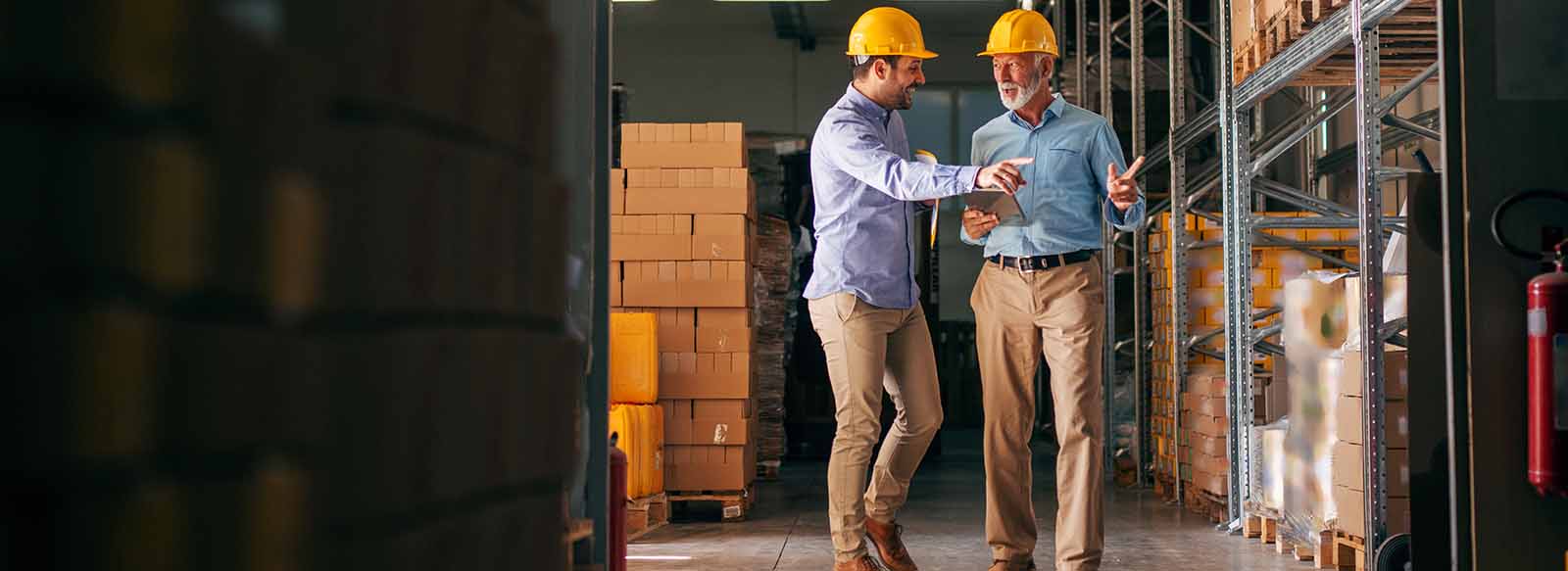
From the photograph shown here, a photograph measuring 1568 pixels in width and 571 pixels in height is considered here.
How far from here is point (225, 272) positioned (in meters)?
0.52

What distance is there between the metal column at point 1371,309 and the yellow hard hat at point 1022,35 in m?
1.06

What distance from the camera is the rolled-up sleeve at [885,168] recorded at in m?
4.53

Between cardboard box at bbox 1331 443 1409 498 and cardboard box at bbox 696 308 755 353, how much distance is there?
325 centimetres

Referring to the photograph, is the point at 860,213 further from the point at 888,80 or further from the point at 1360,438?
the point at 1360,438

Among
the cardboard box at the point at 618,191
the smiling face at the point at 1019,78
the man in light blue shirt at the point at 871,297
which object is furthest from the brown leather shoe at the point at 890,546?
the cardboard box at the point at 618,191

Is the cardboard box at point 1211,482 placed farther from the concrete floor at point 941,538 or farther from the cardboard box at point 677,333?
the cardboard box at point 677,333

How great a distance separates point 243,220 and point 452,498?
19cm

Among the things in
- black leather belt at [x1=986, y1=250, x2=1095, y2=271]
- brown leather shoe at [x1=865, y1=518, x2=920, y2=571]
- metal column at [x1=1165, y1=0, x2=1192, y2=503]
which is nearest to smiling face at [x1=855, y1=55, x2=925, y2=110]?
black leather belt at [x1=986, y1=250, x2=1095, y2=271]

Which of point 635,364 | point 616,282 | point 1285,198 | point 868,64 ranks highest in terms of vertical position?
point 868,64

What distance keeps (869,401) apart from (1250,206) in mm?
3051

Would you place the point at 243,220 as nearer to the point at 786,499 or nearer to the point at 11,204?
the point at 11,204

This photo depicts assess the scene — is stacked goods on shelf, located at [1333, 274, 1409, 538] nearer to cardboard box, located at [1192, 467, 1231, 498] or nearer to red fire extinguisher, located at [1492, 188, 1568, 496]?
cardboard box, located at [1192, 467, 1231, 498]

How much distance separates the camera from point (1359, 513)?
16.8 feet

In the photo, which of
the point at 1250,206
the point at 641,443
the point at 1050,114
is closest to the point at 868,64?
the point at 1050,114
